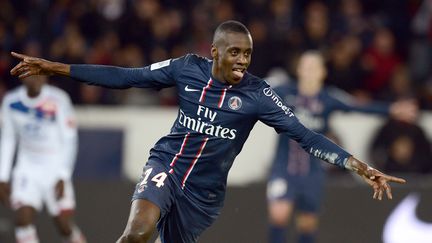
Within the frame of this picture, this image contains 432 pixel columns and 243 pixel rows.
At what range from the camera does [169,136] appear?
7387 mm

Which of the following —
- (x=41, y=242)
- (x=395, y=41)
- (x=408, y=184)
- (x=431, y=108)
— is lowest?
(x=41, y=242)

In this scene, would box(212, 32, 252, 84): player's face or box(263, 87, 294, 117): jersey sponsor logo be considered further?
box(263, 87, 294, 117): jersey sponsor logo

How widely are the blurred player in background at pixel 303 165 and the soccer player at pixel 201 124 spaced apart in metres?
3.43

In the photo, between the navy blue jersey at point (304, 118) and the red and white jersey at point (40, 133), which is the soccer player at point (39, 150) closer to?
the red and white jersey at point (40, 133)

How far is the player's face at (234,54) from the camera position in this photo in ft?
23.0

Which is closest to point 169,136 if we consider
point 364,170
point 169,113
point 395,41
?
point 364,170

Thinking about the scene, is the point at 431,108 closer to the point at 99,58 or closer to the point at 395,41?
the point at 395,41

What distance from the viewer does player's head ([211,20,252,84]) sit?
7023 millimetres

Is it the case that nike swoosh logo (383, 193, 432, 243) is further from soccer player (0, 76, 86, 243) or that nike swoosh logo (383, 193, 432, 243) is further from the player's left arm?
the player's left arm

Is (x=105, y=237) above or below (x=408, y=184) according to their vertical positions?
below

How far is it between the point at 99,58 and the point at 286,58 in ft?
7.74

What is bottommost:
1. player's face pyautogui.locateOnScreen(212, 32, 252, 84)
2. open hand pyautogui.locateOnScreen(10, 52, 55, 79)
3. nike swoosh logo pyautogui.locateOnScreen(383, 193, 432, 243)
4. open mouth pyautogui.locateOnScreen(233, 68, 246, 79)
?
nike swoosh logo pyautogui.locateOnScreen(383, 193, 432, 243)

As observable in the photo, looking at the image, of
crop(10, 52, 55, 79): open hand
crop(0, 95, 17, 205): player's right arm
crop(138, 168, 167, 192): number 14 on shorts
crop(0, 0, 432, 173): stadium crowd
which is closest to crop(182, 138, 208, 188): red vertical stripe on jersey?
crop(138, 168, 167, 192): number 14 on shorts

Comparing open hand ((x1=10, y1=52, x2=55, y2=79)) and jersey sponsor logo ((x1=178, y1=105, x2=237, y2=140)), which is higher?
open hand ((x1=10, y1=52, x2=55, y2=79))
